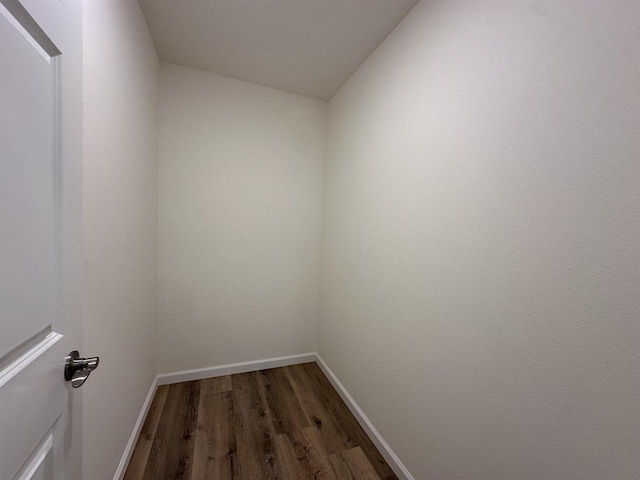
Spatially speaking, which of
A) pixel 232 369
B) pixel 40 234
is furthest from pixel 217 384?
pixel 40 234

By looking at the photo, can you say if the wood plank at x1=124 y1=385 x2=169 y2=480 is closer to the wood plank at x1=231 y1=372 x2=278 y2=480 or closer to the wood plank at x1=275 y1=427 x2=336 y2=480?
the wood plank at x1=231 y1=372 x2=278 y2=480

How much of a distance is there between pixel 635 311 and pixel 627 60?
637 mm

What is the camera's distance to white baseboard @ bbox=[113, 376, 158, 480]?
4.09 feet

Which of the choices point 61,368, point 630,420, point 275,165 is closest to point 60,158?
point 61,368

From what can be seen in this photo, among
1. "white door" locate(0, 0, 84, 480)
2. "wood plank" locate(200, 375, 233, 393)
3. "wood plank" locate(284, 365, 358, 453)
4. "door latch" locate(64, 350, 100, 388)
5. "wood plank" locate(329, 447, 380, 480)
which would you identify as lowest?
"wood plank" locate(329, 447, 380, 480)

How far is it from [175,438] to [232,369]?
2.26 ft

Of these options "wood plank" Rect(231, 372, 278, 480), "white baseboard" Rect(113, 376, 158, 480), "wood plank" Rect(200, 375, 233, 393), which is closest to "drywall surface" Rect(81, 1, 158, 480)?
"white baseboard" Rect(113, 376, 158, 480)

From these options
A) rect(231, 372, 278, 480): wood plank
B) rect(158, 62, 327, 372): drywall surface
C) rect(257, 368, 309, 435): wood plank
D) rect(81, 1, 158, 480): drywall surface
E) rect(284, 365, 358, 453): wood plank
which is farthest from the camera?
rect(158, 62, 327, 372): drywall surface

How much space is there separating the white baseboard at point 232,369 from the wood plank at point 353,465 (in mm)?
998

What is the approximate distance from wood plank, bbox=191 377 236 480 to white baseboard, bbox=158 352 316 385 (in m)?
0.13

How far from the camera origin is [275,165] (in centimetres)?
218

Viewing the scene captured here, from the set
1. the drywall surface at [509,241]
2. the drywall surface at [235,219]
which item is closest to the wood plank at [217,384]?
the drywall surface at [235,219]

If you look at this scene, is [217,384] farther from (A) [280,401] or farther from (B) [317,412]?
(B) [317,412]

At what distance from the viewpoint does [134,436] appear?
144 centimetres
